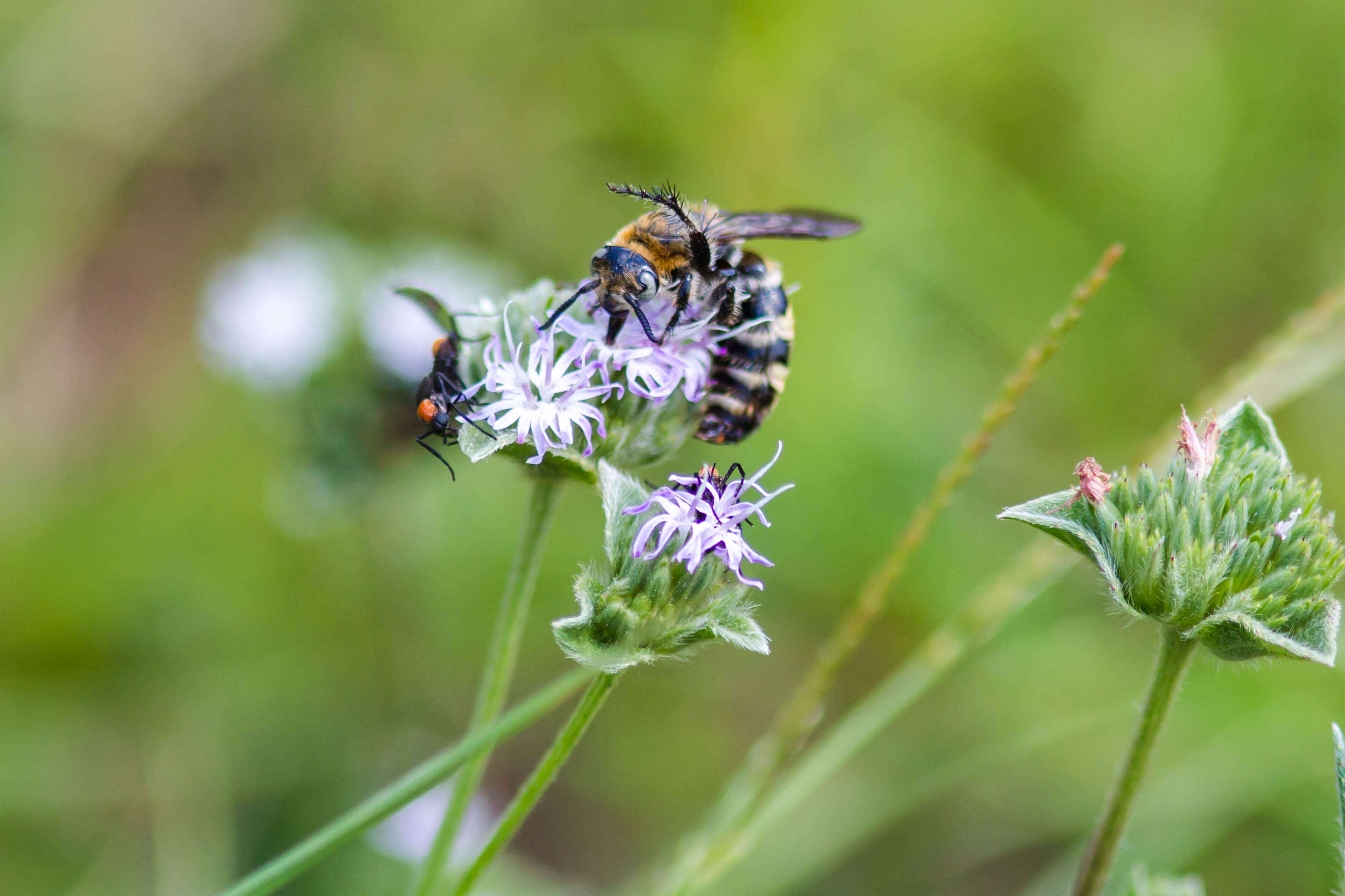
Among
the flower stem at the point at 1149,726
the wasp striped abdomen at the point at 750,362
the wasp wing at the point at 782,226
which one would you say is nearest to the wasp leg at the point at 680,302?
the wasp striped abdomen at the point at 750,362

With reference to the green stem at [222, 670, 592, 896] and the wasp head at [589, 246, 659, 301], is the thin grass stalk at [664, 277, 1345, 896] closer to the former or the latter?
the green stem at [222, 670, 592, 896]

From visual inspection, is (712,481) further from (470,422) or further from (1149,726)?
(1149,726)

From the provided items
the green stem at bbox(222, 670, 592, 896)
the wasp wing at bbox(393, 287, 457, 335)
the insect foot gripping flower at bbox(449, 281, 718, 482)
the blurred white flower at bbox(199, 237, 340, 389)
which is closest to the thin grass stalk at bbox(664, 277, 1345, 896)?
the green stem at bbox(222, 670, 592, 896)

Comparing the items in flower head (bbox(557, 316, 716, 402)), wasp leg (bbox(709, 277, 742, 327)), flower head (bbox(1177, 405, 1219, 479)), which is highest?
wasp leg (bbox(709, 277, 742, 327))

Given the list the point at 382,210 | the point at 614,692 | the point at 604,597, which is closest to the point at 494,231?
the point at 382,210

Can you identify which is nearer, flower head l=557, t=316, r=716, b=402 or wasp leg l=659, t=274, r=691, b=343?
flower head l=557, t=316, r=716, b=402
